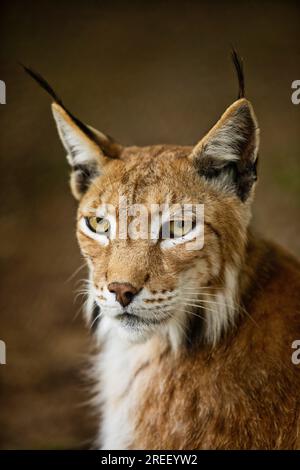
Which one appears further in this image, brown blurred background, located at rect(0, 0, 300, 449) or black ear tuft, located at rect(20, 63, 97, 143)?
brown blurred background, located at rect(0, 0, 300, 449)

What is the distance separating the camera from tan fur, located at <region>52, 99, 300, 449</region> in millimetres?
1911

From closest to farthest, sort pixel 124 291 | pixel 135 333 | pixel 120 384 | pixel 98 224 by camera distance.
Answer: pixel 124 291
pixel 135 333
pixel 98 224
pixel 120 384

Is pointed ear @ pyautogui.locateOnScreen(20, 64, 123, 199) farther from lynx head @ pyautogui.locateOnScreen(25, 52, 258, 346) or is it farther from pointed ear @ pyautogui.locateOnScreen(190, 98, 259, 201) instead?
pointed ear @ pyautogui.locateOnScreen(190, 98, 259, 201)

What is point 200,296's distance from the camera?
1.95 metres

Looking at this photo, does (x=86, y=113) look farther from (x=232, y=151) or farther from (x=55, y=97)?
(x=232, y=151)

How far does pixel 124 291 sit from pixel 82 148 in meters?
0.52

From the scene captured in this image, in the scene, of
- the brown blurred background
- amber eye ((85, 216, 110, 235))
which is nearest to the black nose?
amber eye ((85, 216, 110, 235))

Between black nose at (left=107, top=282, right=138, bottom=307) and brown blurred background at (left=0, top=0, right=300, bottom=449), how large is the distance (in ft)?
3.30

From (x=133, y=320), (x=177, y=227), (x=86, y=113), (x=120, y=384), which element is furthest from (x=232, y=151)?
(x=86, y=113)

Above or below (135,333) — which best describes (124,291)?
above

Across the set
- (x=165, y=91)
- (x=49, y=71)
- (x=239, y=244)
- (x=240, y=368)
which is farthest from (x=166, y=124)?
(x=240, y=368)

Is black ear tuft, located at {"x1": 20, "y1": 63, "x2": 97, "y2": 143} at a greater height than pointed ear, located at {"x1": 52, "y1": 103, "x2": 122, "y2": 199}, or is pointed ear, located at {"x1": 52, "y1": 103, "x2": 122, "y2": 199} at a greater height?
black ear tuft, located at {"x1": 20, "y1": 63, "x2": 97, "y2": 143}

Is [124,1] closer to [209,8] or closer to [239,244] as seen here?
[209,8]

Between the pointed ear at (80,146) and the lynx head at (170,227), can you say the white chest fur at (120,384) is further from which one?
the pointed ear at (80,146)
